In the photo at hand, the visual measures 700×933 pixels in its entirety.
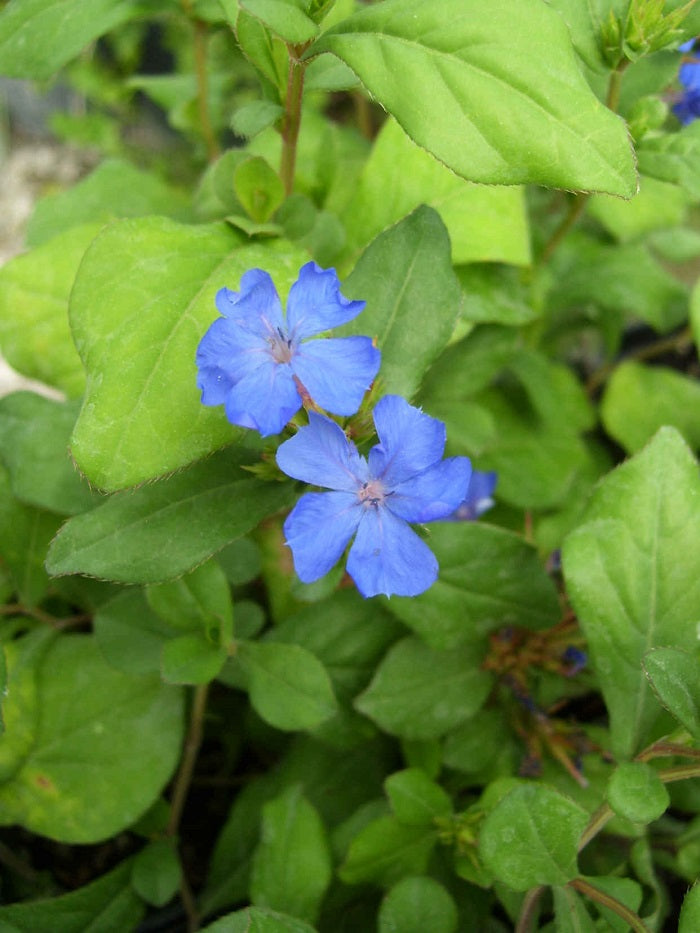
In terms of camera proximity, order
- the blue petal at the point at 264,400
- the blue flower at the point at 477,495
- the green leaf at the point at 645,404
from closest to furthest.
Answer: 1. the blue petal at the point at 264,400
2. the blue flower at the point at 477,495
3. the green leaf at the point at 645,404

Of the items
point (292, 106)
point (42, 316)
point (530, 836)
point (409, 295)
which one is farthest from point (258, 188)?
point (530, 836)

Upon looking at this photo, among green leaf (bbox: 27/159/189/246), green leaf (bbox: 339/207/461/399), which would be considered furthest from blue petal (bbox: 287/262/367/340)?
green leaf (bbox: 27/159/189/246)

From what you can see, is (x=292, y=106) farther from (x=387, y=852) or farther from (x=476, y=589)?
(x=387, y=852)

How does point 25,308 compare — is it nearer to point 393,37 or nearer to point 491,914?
point 393,37

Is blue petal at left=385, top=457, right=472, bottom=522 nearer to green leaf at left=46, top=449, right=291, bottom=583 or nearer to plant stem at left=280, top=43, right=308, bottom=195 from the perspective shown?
green leaf at left=46, top=449, right=291, bottom=583

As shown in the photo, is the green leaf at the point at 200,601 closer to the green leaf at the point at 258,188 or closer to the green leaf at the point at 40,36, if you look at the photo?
the green leaf at the point at 258,188

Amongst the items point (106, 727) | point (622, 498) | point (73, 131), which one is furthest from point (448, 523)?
point (73, 131)

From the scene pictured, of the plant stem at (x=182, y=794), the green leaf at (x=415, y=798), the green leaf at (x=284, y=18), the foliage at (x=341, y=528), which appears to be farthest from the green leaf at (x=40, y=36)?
the green leaf at (x=415, y=798)
